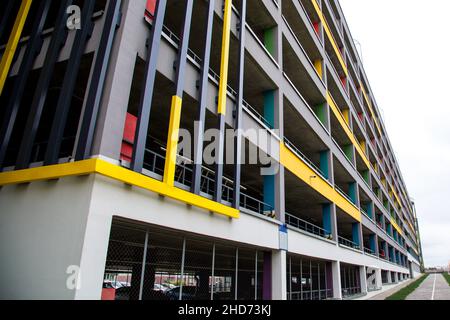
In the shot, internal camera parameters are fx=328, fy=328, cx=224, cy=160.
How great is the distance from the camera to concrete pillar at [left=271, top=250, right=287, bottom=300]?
534 inches

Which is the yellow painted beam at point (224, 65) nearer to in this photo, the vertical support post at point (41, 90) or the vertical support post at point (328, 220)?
the vertical support post at point (41, 90)

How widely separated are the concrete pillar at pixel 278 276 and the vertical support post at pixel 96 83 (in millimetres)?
9684

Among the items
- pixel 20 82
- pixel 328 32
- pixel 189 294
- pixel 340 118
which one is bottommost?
pixel 189 294

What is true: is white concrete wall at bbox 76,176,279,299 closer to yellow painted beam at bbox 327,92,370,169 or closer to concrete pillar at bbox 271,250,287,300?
concrete pillar at bbox 271,250,287,300

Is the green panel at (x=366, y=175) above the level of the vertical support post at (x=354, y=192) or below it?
above

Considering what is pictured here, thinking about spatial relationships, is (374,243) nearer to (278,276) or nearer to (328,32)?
(328,32)

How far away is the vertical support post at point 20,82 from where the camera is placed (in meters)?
9.34

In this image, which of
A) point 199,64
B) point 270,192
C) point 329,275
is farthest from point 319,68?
point 199,64

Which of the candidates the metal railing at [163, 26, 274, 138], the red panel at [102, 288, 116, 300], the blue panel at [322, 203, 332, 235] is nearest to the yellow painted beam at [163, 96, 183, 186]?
the metal railing at [163, 26, 274, 138]

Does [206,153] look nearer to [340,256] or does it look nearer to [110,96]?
[110,96]

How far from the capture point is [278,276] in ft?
45.3

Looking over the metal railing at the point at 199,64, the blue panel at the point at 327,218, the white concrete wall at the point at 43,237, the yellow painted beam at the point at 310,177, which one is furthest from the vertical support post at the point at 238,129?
the blue panel at the point at 327,218

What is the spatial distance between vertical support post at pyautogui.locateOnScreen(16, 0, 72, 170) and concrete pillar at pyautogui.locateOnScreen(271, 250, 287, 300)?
10201 mm

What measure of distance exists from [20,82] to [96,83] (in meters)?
3.71
